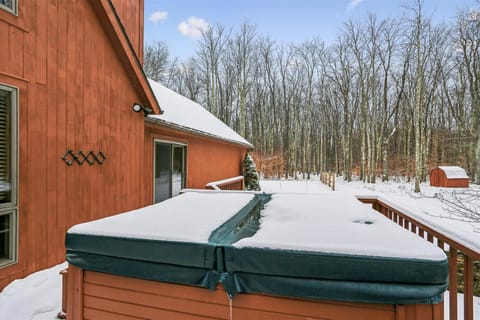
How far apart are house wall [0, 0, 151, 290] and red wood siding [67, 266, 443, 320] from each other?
144 cm

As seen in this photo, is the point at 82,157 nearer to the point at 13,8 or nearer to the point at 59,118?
the point at 59,118

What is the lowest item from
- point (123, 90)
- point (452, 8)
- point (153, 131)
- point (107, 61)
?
point (153, 131)

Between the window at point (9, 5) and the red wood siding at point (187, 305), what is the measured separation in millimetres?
2761

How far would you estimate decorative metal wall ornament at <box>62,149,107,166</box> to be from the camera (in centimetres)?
343

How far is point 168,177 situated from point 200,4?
63.2 feet

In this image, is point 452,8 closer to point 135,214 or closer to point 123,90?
point 123,90

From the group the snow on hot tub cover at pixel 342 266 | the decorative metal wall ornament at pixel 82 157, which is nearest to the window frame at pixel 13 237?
the decorative metal wall ornament at pixel 82 157

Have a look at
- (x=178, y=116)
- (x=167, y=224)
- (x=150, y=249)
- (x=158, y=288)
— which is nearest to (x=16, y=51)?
(x=167, y=224)

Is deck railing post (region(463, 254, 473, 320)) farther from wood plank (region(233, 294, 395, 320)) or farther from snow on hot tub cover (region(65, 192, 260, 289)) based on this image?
snow on hot tub cover (region(65, 192, 260, 289))

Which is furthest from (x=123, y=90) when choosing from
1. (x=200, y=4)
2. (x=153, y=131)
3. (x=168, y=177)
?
(x=200, y=4)

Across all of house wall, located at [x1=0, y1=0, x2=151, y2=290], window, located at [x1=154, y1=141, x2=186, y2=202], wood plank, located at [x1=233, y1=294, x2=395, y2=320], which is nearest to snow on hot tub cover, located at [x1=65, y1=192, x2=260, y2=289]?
wood plank, located at [x1=233, y1=294, x2=395, y2=320]

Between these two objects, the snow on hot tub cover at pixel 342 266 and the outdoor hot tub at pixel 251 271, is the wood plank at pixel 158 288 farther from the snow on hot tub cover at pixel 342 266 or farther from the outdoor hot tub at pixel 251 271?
the snow on hot tub cover at pixel 342 266

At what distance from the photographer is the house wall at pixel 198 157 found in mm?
5715

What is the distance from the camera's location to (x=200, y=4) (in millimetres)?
20828
